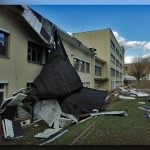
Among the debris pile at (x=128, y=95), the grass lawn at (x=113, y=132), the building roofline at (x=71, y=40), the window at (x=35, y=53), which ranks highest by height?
the building roofline at (x=71, y=40)

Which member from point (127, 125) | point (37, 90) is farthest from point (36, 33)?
point (127, 125)

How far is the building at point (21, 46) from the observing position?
32.9 ft

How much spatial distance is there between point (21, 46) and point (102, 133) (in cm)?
487

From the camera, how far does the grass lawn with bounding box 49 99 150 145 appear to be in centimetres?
830

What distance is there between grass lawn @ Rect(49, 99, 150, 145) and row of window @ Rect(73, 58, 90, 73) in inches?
146

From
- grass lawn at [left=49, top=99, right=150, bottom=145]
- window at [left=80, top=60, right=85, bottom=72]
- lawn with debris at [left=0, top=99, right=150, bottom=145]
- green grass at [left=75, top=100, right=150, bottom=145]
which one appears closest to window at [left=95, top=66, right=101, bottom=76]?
window at [left=80, top=60, right=85, bottom=72]

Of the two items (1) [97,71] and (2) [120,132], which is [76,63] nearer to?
(2) [120,132]

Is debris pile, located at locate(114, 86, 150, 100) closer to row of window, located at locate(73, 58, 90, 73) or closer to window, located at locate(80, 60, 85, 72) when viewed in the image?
row of window, located at locate(73, 58, 90, 73)

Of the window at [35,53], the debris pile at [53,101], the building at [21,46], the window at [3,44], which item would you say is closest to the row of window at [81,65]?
the building at [21,46]

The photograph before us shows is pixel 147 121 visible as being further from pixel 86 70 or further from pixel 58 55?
pixel 86 70

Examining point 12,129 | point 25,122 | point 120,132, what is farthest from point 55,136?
point 120,132

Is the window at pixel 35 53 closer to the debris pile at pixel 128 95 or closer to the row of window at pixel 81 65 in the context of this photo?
the row of window at pixel 81 65

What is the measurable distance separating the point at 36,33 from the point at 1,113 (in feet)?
13.2

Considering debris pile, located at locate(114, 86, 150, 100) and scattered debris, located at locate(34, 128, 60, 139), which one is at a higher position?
debris pile, located at locate(114, 86, 150, 100)
